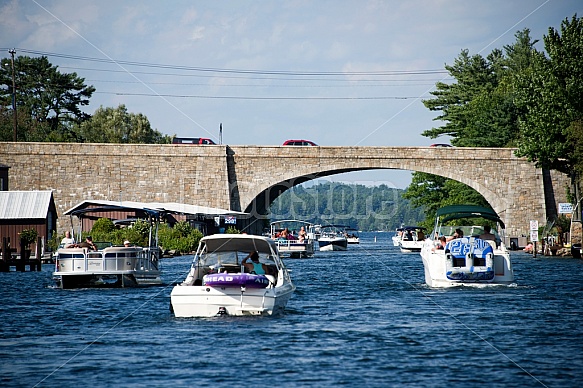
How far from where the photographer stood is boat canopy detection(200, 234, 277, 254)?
25.8 metres

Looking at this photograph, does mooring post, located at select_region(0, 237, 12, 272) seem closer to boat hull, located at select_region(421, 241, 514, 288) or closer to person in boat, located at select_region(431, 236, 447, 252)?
person in boat, located at select_region(431, 236, 447, 252)

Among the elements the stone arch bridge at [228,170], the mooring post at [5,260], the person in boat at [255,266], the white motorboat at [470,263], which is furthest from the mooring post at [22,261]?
the stone arch bridge at [228,170]

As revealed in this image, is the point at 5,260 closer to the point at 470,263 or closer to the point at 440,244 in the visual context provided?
the point at 440,244

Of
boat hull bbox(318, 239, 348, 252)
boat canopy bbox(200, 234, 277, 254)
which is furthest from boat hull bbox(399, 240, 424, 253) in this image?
boat canopy bbox(200, 234, 277, 254)

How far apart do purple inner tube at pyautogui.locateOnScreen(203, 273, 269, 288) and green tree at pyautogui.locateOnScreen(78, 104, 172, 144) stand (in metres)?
93.9

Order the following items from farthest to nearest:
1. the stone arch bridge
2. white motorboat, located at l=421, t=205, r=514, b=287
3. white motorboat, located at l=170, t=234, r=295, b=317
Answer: the stone arch bridge → white motorboat, located at l=421, t=205, r=514, b=287 → white motorboat, located at l=170, t=234, r=295, b=317

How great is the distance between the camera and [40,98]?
111 meters

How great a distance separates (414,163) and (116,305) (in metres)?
50.1

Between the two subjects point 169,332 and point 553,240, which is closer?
point 169,332

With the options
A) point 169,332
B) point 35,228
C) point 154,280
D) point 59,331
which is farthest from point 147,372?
point 35,228

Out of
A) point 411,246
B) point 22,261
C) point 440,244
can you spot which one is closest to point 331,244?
point 411,246

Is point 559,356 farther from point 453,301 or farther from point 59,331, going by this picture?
point 59,331

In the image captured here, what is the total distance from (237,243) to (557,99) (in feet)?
117

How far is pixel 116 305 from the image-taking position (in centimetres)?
2706
